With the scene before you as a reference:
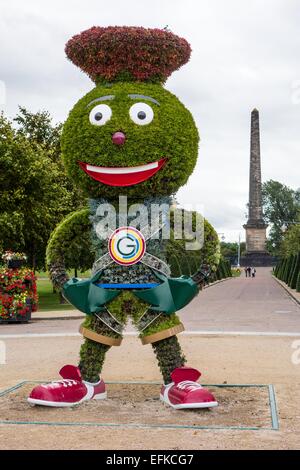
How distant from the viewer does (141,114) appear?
712 cm

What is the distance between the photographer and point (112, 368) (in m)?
10.3

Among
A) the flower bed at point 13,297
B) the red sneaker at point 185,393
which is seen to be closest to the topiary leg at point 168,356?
the red sneaker at point 185,393

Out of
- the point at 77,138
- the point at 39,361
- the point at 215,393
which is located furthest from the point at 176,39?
the point at 39,361

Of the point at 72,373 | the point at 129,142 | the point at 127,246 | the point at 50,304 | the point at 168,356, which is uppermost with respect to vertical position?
the point at 129,142

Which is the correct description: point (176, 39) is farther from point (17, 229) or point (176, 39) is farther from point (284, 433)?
point (17, 229)

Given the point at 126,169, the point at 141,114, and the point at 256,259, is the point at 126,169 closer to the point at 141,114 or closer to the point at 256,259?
the point at 141,114

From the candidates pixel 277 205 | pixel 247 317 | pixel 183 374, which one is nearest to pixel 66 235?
pixel 183 374

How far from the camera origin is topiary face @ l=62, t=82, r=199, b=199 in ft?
23.2

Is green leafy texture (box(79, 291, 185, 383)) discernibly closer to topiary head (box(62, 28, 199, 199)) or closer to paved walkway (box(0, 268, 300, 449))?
paved walkway (box(0, 268, 300, 449))

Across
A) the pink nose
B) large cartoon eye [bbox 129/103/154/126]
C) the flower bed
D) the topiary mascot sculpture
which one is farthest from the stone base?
the pink nose

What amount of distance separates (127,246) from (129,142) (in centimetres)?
116

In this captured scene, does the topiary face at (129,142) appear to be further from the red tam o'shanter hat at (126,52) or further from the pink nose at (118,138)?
the red tam o'shanter hat at (126,52)

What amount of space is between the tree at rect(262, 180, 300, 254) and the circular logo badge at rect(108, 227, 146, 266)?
9926 centimetres
